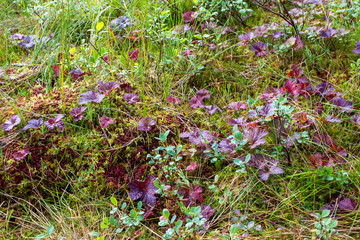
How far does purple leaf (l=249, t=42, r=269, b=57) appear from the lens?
217 cm

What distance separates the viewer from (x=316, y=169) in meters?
1.43

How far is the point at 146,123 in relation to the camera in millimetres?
1718

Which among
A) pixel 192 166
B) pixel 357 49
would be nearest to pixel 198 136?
pixel 192 166

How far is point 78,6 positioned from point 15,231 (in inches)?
86.4

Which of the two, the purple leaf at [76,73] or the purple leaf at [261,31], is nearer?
the purple leaf at [76,73]

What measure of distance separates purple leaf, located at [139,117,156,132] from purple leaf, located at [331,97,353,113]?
3.54 ft

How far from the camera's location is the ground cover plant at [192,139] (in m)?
1.37

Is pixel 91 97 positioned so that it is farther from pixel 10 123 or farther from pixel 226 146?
pixel 226 146

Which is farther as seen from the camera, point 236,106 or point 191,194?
point 236,106

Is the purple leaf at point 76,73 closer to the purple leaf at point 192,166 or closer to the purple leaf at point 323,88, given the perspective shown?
the purple leaf at point 192,166

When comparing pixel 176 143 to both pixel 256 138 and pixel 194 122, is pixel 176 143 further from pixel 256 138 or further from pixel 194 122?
pixel 256 138

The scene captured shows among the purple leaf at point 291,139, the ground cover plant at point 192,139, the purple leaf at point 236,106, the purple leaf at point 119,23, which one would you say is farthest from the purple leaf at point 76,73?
the purple leaf at point 291,139

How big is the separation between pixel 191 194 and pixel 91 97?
870mm

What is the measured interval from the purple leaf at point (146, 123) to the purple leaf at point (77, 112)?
38cm
